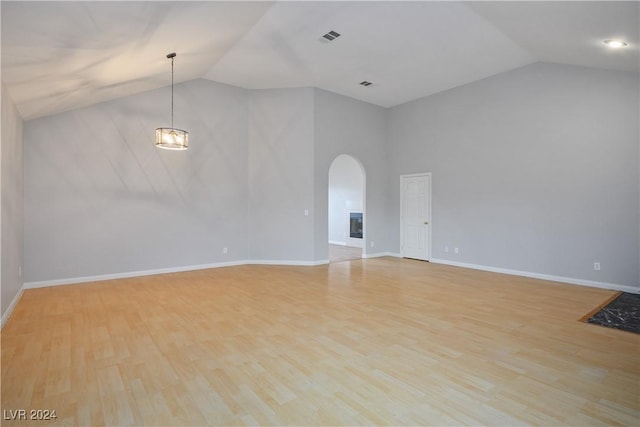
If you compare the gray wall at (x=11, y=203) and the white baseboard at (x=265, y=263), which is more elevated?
the gray wall at (x=11, y=203)

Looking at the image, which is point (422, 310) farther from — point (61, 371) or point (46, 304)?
point (46, 304)

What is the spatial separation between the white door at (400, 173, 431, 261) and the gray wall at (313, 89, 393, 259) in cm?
48

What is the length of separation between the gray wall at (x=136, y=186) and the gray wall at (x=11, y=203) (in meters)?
0.43

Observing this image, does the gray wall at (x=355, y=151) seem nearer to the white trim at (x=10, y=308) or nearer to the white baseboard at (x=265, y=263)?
the white baseboard at (x=265, y=263)

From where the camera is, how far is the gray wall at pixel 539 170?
4.98m

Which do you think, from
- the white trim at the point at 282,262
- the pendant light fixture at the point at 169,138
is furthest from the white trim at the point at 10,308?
the white trim at the point at 282,262

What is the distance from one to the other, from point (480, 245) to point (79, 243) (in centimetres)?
748

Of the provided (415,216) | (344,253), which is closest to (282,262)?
(344,253)

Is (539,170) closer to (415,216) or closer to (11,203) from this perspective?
(415,216)

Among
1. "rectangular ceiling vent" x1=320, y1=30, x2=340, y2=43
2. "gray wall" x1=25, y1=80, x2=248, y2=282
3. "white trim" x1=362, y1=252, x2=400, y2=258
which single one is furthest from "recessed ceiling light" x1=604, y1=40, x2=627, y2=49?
"gray wall" x1=25, y1=80, x2=248, y2=282

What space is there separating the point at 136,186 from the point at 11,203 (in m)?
1.97

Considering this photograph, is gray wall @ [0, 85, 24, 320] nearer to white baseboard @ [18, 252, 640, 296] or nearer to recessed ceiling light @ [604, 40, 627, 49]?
white baseboard @ [18, 252, 640, 296]

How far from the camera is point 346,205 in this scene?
1065cm

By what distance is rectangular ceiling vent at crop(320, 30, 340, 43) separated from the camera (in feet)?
15.6
